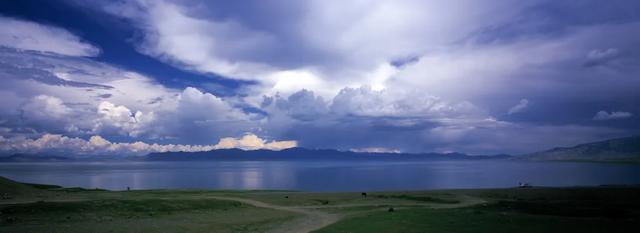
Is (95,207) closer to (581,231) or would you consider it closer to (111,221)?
(111,221)

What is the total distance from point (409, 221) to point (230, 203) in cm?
2512

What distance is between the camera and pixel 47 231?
93.4ft

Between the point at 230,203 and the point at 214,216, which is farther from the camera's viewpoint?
the point at 230,203

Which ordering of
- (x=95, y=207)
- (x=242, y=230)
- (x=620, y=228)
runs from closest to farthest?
(x=620, y=228)
(x=242, y=230)
(x=95, y=207)

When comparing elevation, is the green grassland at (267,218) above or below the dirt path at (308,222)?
above

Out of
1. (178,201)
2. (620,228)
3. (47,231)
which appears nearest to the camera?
(47,231)

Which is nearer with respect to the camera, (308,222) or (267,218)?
(308,222)

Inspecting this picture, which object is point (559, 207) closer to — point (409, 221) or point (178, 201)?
point (409, 221)

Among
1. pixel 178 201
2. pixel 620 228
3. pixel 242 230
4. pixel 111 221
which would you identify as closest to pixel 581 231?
pixel 620 228

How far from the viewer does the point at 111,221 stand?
34938mm

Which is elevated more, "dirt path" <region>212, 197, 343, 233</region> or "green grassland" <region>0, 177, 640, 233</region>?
"green grassland" <region>0, 177, 640, 233</region>

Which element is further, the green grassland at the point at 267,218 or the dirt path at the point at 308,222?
the dirt path at the point at 308,222

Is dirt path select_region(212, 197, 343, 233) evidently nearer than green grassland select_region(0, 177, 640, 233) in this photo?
No

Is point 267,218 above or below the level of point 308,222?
above
